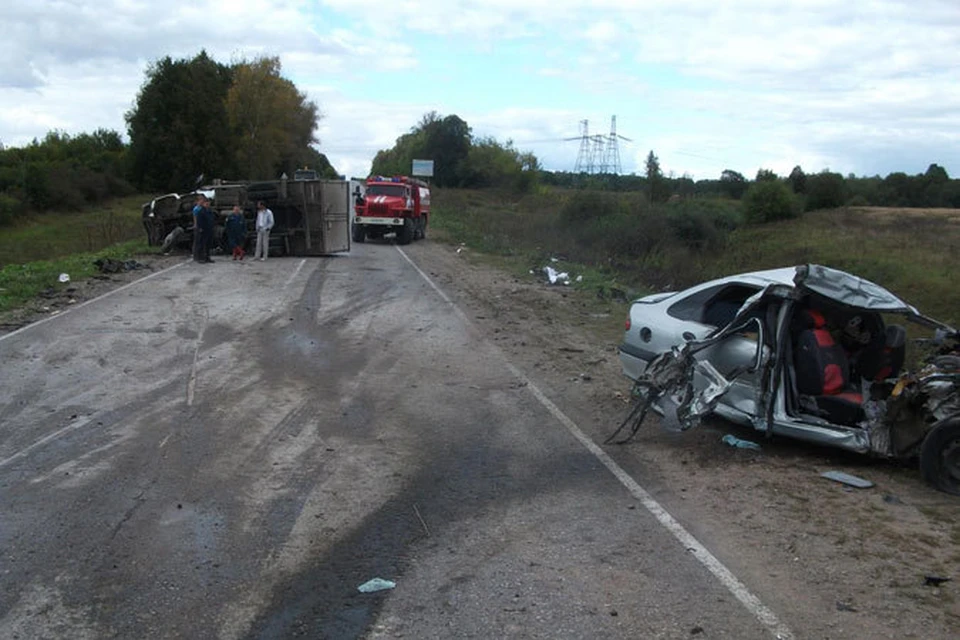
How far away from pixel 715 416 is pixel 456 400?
2.70m

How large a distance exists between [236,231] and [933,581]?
23578mm

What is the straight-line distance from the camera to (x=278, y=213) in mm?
28141

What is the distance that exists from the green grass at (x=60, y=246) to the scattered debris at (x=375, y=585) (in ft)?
42.8

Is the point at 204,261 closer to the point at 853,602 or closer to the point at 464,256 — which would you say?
the point at 464,256

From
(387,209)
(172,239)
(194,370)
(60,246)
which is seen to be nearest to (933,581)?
(194,370)

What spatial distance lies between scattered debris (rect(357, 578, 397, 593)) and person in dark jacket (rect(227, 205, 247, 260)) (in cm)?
2216

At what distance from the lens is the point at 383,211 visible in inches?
1444

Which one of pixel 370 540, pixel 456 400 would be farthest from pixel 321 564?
pixel 456 400

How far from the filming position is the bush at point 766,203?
2136 inches

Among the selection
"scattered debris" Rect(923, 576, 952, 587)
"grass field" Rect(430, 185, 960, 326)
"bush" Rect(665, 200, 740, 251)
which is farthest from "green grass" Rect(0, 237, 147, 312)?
"bush" Rect(665, 200, 740, 251)

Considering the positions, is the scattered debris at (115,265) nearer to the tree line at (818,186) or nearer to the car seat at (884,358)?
the car seat at (884,358)

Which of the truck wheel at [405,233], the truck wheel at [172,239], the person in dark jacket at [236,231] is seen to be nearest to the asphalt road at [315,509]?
the person in dark jacket at [236,231]

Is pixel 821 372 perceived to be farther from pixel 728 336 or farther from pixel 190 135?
pixel 190 135

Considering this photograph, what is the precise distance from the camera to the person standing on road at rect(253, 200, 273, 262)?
2612cm
